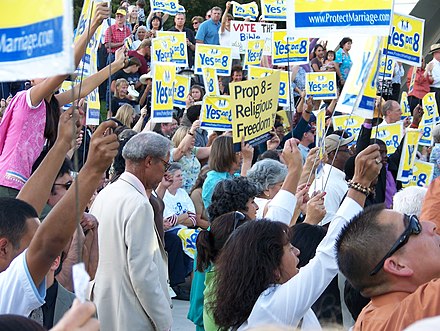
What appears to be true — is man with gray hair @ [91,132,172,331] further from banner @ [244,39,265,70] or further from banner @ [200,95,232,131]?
banner @ [244,39,265,70]

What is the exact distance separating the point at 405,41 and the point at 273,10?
7110 millimetres

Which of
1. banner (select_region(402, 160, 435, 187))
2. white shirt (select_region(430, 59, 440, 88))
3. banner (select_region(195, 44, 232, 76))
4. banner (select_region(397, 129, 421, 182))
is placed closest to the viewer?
banner (select_region(397, 129, 421, 182))

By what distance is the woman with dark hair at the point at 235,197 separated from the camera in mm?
5789

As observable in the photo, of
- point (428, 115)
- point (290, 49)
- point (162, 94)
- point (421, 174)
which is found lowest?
point (421, 174)

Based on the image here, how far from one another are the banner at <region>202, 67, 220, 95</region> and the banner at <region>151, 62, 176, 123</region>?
1.85 metres

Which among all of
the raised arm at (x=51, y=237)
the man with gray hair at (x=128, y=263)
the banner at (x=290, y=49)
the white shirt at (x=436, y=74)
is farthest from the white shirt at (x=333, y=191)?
the white shirt at (x=436, y=74)

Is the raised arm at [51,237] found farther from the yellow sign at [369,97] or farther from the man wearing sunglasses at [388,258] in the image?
the yellow sign at [369,97]

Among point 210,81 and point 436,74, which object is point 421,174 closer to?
point 210,81

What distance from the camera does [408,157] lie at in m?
9.58

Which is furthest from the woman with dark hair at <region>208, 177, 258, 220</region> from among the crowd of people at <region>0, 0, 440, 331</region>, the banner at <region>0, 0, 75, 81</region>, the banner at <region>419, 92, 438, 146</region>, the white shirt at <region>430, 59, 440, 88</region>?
the white shirt at <region>430, 59, 440, 88</region>

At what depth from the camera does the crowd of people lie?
338cm

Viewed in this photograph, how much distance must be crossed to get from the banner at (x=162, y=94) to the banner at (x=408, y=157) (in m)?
2.55

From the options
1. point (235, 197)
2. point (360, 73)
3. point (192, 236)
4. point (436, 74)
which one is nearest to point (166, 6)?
point (436, 74)

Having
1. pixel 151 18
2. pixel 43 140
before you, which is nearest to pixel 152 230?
pixel 43 140
